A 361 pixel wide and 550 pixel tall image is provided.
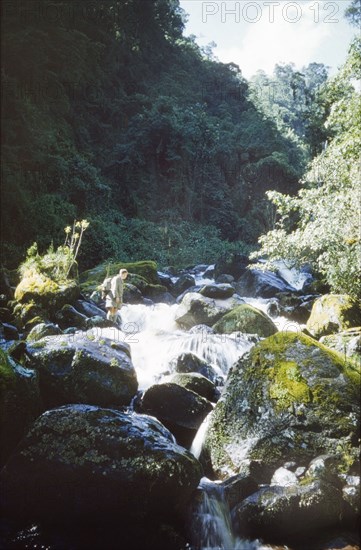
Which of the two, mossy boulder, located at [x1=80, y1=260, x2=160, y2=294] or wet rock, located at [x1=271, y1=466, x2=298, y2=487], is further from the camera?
mossy boulder, located at [x1=80, y1=260, x2=160, y2=294]

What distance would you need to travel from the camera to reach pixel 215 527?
11.7ft

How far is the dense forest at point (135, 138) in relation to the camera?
565 inches

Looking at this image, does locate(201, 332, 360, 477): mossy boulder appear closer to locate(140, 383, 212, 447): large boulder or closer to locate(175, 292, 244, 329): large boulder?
locate(140, 383, 212, 447): large boulder

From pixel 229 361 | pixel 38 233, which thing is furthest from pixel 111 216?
pixel 229 361

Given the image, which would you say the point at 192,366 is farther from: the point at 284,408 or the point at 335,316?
the point at 335,316

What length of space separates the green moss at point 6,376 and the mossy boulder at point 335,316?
7630 millimetres

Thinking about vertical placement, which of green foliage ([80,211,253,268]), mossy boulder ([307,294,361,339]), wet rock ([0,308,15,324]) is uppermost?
green foliage ([80,211,253,268])

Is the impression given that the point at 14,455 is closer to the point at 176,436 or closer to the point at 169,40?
the point at 176,436

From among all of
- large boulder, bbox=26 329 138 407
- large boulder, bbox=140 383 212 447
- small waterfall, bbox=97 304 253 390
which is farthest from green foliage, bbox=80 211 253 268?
large boulder, bbox=140 383 212 447

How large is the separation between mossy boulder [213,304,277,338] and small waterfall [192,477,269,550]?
660 centimetres

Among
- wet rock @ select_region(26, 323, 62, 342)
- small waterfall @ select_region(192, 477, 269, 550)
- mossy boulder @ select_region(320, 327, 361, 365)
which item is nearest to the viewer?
small waterfall @ select_region(192, 477, 269, 550)

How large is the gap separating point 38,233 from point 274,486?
1495 cm

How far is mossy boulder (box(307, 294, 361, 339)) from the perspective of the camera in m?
9.06

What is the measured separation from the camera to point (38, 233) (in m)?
16.0
